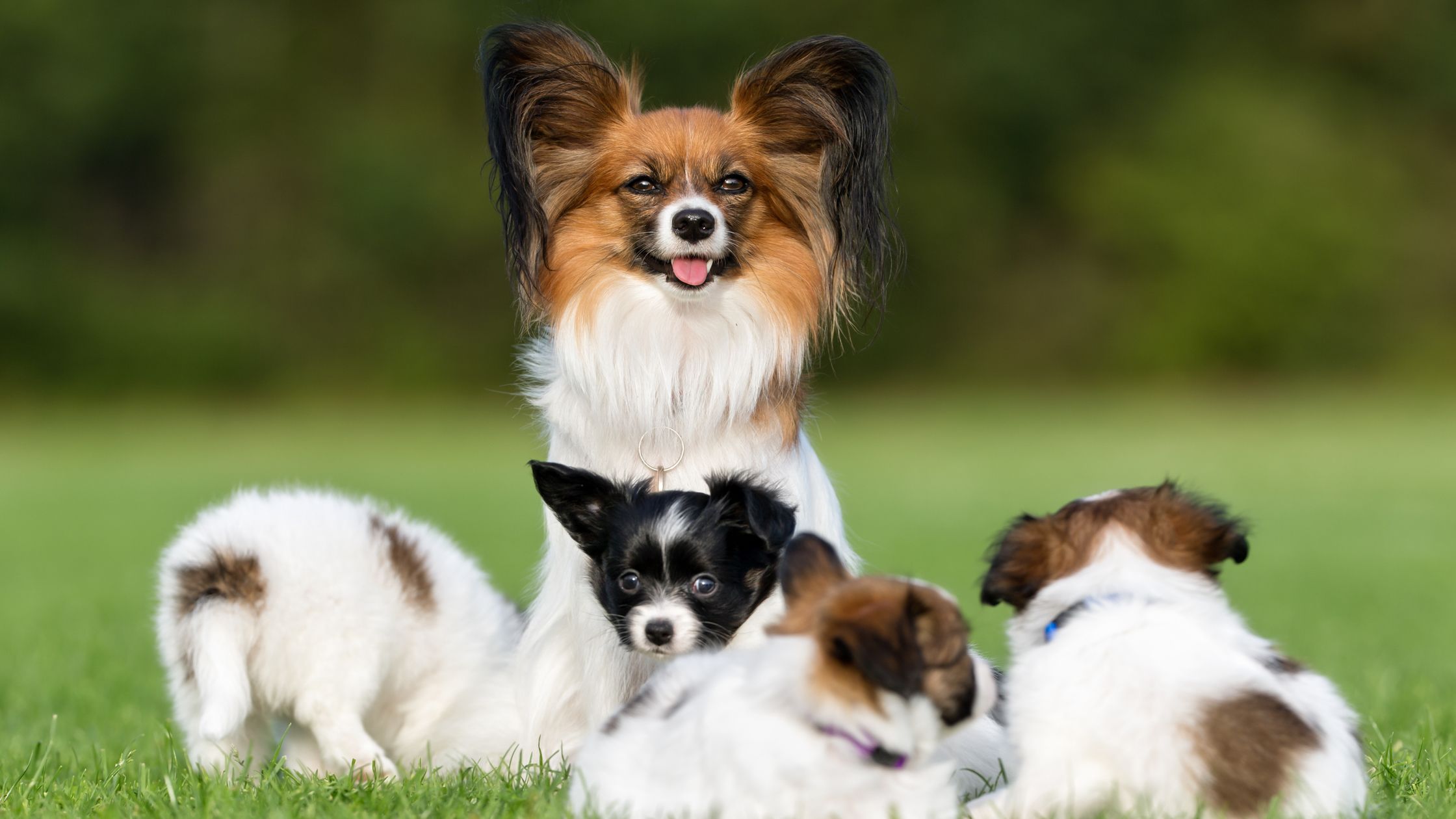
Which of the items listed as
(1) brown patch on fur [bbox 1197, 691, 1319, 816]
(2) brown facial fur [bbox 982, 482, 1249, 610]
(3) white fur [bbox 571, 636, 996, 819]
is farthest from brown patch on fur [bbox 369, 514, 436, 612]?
(1) brown patch on fur [bbox 1197, 691, 1319, 816]

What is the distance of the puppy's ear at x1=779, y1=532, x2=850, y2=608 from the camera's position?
13.1ft

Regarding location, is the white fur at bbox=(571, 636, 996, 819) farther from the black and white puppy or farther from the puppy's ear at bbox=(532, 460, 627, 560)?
the puppy's ear at bbox=(532, 460, 627, 560)

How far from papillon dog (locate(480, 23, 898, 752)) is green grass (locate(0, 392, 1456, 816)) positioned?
91cm

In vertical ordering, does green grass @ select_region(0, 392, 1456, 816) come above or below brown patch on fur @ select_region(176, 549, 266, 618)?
below

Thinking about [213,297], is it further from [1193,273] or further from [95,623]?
[95,623]

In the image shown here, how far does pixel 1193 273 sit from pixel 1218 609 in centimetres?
3141

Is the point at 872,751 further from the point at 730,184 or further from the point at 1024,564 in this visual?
the point at 730,184

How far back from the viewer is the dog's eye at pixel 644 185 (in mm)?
5836

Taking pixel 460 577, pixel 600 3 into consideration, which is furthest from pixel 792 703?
pixel 600 3

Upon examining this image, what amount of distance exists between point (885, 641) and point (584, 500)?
185cm

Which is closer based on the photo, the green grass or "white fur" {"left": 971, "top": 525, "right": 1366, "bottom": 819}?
"white fur" {"left": 971, "top": 525, "right": 1366, "bottom": 819}

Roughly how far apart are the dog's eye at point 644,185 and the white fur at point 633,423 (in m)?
0.32

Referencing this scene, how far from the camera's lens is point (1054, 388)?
112 feet

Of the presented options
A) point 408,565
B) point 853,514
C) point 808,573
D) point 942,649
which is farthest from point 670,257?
point 853,514
